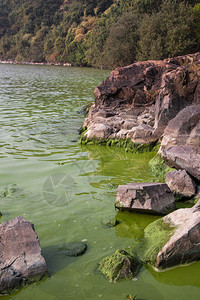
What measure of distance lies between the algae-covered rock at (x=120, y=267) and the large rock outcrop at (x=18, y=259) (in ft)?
3.03

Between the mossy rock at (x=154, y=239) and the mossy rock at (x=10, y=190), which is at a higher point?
the mossy rock at (x=154, y=239)

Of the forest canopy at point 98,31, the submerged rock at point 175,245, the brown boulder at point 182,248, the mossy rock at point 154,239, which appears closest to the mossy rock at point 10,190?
the mossy rock at point 154,239

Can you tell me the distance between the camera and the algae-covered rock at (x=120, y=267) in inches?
174

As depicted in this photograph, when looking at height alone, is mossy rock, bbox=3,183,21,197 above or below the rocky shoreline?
below

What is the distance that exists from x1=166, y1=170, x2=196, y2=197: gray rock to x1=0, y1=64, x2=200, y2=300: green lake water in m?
1.14

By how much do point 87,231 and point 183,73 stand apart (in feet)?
28.6

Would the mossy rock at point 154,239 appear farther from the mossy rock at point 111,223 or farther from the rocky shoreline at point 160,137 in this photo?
the mossy rock at point 111,223

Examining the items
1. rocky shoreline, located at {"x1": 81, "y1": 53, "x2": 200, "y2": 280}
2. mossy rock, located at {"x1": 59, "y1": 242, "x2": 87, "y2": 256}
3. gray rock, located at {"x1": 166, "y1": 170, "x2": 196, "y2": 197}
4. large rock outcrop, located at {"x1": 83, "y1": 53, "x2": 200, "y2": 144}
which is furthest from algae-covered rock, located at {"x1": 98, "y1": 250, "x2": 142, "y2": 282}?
large rock outcrop, located at {"x1": 83, "y1": 53, "x2": 200, "y2": 144}

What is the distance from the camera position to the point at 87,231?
5.76m

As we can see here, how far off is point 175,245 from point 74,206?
2.82 metres

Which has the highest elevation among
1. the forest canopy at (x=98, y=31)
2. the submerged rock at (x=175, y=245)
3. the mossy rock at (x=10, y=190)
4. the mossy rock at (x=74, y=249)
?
the forest canopy at (x=98, y=31)

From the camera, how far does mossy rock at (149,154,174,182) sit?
8.47 meters

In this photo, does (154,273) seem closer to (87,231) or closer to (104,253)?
(104,253)

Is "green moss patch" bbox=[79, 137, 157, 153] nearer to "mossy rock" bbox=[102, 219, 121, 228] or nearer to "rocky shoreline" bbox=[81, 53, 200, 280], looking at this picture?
"rocky shoreline" bbox=[81, 53, 200, 280]
